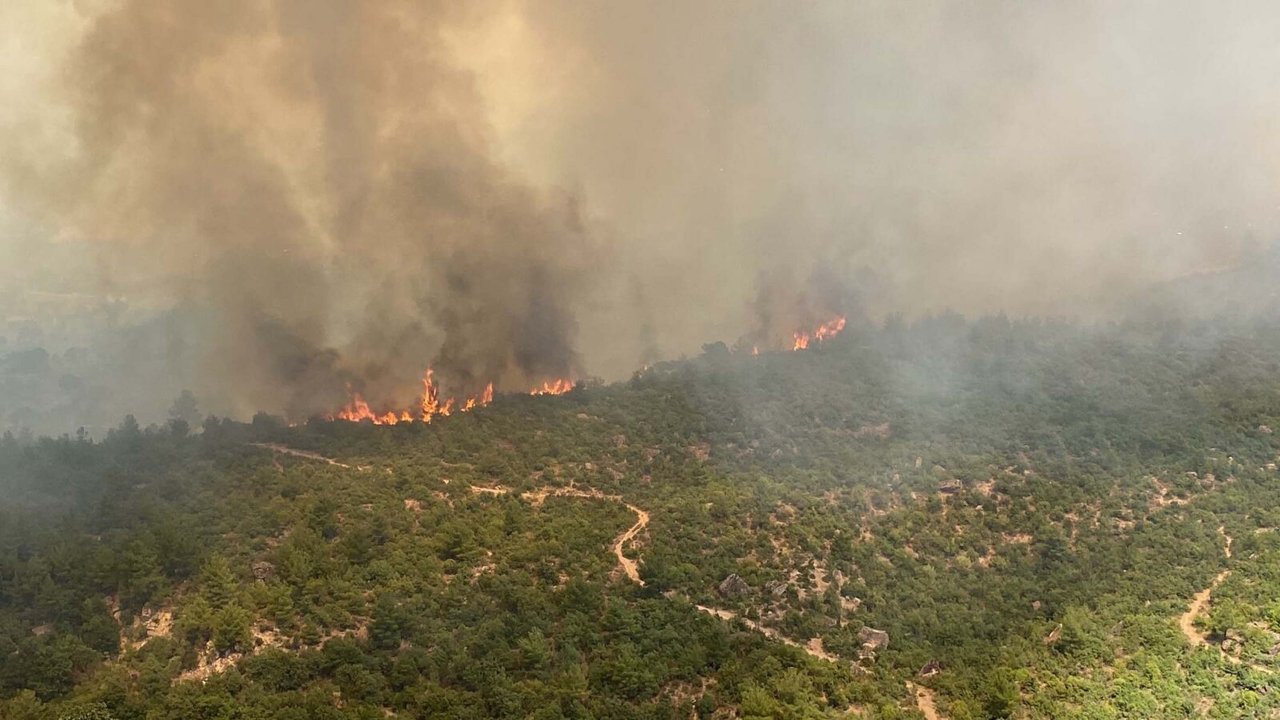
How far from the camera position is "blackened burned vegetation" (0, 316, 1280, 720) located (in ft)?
116

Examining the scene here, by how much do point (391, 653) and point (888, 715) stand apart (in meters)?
20.5

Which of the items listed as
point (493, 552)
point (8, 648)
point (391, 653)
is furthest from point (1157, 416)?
point (8, 648)

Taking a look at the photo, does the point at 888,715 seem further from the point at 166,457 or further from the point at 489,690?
the point at 166,457

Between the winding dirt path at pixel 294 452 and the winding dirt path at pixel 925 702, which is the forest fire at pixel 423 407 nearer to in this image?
the winding dirt path at pixel 294 452

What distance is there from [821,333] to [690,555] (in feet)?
143

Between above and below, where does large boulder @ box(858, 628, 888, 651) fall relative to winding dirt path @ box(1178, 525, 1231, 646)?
above

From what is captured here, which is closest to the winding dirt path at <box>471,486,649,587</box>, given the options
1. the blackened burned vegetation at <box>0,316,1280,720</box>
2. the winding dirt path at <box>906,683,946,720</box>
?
the blackened burned vegetation at <box>0,316,1280,720</box>

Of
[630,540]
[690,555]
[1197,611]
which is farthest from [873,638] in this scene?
[1197,611]

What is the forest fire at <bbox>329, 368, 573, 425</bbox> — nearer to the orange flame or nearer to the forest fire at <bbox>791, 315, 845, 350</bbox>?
the orange flame

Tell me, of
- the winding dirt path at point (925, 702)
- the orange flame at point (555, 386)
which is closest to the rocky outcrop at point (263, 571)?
the winding dirt path at point (925, 702)

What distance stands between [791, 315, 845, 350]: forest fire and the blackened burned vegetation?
706 inches

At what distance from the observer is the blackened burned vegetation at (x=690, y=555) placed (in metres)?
35.5

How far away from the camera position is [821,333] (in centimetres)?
8481

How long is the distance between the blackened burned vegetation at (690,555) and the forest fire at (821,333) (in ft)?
58.8
